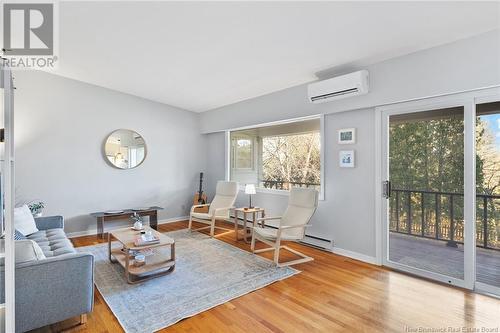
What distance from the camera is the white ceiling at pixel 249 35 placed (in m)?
2.33

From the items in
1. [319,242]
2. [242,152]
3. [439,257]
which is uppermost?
[242,152]

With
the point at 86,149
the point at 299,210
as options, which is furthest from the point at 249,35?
the point at 86,149

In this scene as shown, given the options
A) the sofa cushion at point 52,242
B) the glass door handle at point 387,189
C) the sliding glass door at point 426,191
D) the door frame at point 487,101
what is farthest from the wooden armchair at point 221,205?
the door frame at point 487,101

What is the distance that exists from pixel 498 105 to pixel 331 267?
8.02ft

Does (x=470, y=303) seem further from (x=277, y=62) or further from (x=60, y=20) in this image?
(x=60, y=20)

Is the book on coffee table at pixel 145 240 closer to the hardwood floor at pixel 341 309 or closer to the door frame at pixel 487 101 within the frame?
the hardwood floor at pixel 341 309

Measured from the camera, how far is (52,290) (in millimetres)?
1930

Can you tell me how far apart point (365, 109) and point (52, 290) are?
3757 millimetres

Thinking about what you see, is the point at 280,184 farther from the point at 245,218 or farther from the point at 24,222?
the point at 24,222

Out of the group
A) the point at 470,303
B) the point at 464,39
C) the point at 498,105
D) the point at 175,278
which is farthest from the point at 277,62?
the point at 470,303

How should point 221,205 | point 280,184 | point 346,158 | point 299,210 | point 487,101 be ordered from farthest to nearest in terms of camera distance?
point 221,205 < point 280,184 < point 299,210 < point 346,158 < point 487,101

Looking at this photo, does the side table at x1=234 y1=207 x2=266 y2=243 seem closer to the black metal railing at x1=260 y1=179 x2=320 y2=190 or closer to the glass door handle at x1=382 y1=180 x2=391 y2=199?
the black metal railing at x1=260 y1=179 x2=320 y2=190

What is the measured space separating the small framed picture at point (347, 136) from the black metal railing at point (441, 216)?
85 cm

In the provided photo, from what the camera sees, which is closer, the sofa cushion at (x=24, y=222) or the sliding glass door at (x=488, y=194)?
the sliding glass door at (x=488, y=194)
